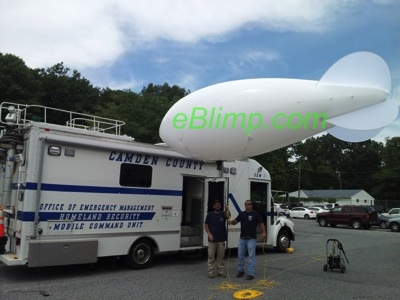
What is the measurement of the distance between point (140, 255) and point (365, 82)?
599 cm

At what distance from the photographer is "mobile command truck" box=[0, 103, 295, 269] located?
787 centimetres

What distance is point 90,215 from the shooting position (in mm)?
8531

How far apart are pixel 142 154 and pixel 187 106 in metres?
2.24

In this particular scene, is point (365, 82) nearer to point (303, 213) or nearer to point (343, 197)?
point (303, 213)

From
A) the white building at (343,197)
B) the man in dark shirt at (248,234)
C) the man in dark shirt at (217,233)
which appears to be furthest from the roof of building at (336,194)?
the man in dark shirt at (217,233)

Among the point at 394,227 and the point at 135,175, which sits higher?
the point at 135,175

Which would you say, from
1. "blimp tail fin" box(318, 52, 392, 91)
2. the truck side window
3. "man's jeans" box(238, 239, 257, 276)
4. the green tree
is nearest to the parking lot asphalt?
"man's jeans" box(238, 239, 257, 276)

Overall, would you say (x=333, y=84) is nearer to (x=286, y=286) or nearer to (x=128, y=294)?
(x=286, y=286)

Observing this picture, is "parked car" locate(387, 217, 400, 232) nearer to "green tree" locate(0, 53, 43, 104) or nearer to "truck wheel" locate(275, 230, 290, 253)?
"truck wheel" locate(275, 230, 290, 253)

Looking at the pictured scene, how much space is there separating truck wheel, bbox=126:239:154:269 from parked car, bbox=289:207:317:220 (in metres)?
33.5

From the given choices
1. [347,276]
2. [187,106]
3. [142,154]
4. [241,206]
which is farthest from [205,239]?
[187,106]

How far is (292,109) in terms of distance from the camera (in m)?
7.12

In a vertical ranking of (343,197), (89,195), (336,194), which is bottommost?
(89,195)

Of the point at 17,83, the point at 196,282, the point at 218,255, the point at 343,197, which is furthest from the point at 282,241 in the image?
the point at 343,197
